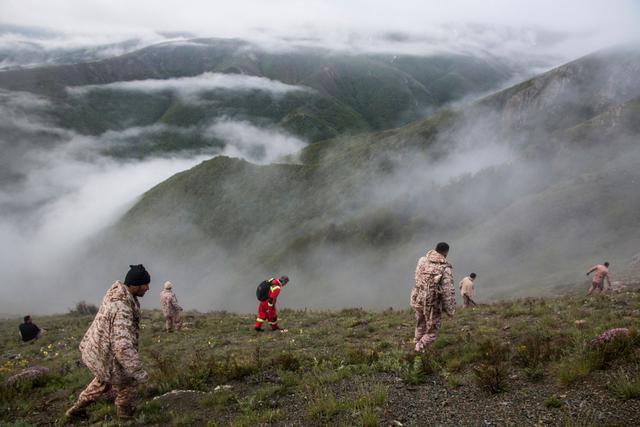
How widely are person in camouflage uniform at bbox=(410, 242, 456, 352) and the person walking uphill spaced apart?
5.81 metres

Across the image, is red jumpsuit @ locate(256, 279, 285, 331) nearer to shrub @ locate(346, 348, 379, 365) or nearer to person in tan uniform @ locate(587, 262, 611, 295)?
shrub @ locate(346, 348, 379, 365)

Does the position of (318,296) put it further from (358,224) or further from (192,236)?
(192,236)

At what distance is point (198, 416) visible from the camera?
24.5ft

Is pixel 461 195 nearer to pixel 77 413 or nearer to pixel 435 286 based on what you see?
pixel 435 286

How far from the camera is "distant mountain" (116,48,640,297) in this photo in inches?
1971

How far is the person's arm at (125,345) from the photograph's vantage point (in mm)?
7074

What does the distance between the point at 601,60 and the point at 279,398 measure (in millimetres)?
123098

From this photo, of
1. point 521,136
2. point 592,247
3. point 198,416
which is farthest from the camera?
point 521,136

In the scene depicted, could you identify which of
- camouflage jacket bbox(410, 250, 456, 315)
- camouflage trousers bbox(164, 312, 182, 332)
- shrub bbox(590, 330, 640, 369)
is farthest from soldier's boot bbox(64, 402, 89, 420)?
camouflage trousers bbox(164, 312, 182, 332)

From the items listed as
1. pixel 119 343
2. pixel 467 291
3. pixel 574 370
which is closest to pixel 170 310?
pixel 119 343

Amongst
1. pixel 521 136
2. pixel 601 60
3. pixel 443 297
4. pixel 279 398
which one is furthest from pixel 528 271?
pixel 601 60

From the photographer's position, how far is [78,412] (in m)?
7.89

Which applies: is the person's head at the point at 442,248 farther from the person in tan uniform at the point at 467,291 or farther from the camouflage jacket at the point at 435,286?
the person in tan uniform at the point at 467,291

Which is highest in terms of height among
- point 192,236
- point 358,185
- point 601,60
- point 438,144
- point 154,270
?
point 601,60
